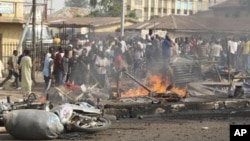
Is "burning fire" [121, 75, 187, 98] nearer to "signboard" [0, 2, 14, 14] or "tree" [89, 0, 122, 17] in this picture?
"signboard" [0, 2, 14, 14]

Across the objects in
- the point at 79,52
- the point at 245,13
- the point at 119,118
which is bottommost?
the point at 119,118

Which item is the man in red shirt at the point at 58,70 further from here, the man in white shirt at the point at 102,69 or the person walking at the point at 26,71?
the person walking at the point at 26,71

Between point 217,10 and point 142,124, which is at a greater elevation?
point 217,10

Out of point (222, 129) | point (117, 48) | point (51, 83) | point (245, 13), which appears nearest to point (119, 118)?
point (222, 129)

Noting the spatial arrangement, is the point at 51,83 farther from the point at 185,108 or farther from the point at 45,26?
the point at 45,26

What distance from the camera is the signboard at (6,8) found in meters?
26.6

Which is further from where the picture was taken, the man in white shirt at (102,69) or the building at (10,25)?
the building at (10,25)

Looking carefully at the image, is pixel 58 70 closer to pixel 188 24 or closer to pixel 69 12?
pixel 188 24

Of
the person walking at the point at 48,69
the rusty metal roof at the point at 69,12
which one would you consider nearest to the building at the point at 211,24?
the person walking at the point at 48,69

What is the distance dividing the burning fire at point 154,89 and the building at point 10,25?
35.7 ft

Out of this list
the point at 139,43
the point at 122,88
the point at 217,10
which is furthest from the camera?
the point at 217,10

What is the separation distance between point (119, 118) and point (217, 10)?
28.8 m

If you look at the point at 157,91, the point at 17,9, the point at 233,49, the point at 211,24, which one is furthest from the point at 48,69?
the point at 211,24

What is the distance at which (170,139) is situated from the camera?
34.8ft
